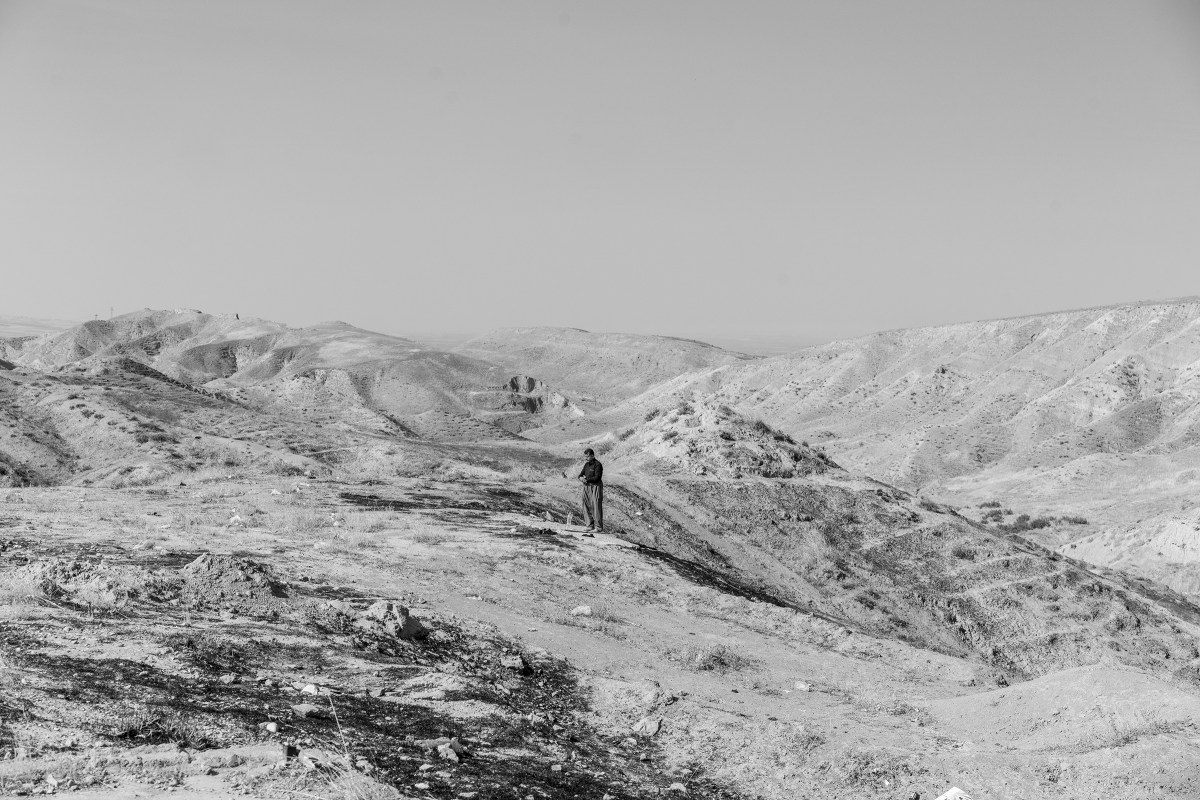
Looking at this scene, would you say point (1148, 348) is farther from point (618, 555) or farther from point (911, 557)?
point (618, 555)

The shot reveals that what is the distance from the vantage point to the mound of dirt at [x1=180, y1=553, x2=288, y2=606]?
8.68 meters

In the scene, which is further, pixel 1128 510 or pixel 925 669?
pixel 1128 510

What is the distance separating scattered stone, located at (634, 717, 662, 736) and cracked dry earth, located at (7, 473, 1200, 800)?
0.05 feet

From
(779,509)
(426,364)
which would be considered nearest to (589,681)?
(779,509)

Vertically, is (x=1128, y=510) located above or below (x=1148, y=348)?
below

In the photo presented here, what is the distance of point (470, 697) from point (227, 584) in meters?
3.39

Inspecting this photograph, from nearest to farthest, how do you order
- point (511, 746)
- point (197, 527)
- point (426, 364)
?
point (511, 746) < point (197, 527) < point (426, 364)

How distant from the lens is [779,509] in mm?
22688

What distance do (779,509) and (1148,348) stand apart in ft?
133

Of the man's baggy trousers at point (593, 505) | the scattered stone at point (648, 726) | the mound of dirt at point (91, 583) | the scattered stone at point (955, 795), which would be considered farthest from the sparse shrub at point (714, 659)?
the man's baggy trousers at point (593, 505)

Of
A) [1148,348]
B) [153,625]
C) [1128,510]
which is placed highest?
[1148,348]

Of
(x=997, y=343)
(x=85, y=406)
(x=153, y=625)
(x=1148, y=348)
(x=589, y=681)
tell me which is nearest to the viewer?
(x=153, y=625)

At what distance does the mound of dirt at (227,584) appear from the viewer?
28.5 ft

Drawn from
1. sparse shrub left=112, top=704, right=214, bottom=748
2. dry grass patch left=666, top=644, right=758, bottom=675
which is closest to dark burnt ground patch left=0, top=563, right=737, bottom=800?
sparse shrub left=112, top=704, right=214, bottom=748
